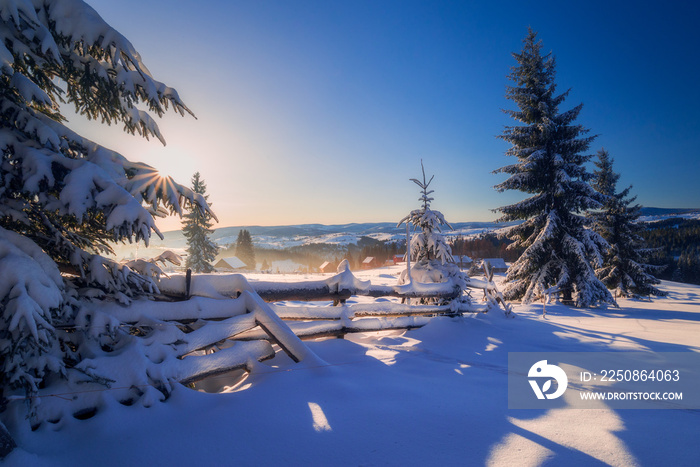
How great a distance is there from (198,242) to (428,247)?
2879 centimetres

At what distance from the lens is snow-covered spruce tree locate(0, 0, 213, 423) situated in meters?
2.04

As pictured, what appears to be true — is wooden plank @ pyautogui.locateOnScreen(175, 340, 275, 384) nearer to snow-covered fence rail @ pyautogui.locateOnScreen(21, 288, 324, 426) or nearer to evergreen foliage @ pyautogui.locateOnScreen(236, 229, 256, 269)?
snow-covered fence rail @ pyautogui.locateOnScreen(21, 288, 324, 426)

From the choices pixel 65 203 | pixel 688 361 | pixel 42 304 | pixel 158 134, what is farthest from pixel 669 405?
pixel 158 134

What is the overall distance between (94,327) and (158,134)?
7.43 ft

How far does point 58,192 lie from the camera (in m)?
2.65

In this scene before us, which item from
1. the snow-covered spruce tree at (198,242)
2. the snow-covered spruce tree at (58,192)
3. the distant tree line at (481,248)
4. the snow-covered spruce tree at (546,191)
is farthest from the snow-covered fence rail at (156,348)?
the distant tree line at (481,248)

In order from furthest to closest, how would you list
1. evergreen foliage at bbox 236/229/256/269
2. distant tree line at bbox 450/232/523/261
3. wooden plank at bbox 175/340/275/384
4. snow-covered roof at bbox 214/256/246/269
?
distant tree line at bbox 450/232/523/261
evergreen foliage at bbox 236/229/256/269
snow-covered roof at bbox 214/256/246/269
wooden plank at bbox 175/340/275/384

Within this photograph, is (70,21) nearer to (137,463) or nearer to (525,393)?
(137,463)

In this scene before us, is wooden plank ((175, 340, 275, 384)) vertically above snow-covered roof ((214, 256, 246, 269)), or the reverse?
wooden plank ((175, 340, 275, 384))

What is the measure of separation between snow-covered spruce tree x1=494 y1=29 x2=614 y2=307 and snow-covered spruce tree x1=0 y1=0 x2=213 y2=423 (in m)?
15.2

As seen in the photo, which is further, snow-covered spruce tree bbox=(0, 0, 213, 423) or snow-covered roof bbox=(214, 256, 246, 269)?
snow-covered roof bbox=(214, 256, 246, 269)

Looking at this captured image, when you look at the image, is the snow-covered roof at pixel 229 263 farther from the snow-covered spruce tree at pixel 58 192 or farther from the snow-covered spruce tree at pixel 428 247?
the snow-covered spruce tree at pixel 58 192

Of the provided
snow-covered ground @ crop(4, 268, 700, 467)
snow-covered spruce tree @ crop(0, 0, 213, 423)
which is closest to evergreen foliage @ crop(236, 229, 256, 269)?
snow-covered spruce tree @ crop(0, 0, 213, 423)

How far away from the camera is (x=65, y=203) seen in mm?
2291
